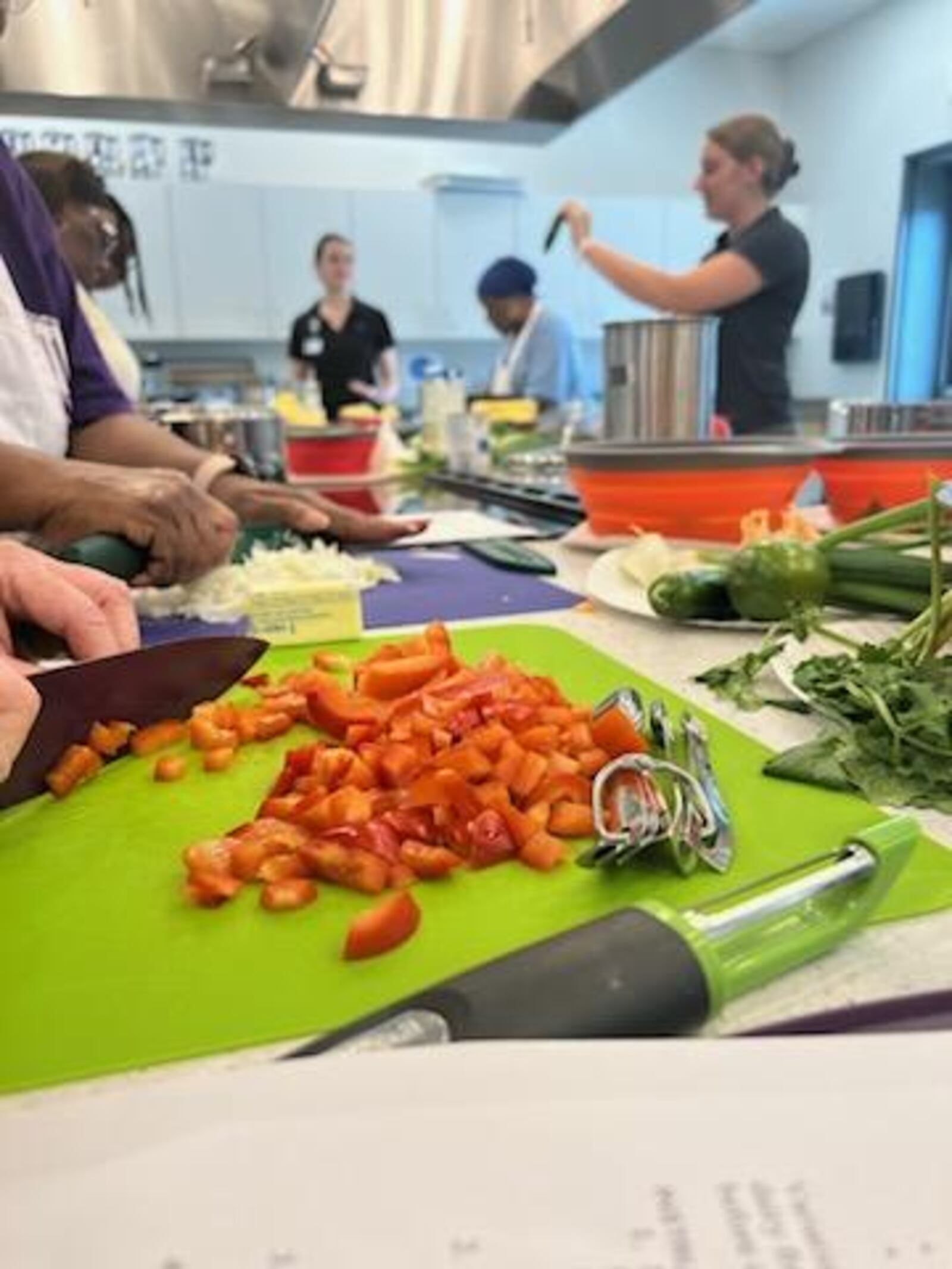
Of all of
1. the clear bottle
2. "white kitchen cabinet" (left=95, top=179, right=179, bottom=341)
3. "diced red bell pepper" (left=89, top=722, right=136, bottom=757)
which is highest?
"white kitchen cabinet" (left=95, top=179, right=179, bottom=341)

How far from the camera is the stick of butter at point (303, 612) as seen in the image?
1.02m

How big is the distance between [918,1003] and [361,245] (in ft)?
21.7

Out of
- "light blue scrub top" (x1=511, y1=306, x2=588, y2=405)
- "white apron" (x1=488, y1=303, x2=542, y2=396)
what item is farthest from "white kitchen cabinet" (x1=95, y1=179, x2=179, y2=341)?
"light blue scrub top" (x1=511, y1=306, x2=588, y2=405)

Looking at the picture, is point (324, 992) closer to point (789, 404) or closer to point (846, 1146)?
point (846, 1146)

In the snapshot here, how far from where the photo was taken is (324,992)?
0.45 m

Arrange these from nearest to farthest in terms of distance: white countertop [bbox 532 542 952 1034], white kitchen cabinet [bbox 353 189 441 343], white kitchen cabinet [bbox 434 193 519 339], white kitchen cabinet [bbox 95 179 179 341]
A: white countertop [bbox 532 542 952 1034]
white kitchen cabinet [bbox 95 179 179 341]
white kitchen cabinet [bbox 353 189 441 343]
white kitchen cabinet [bbox 434 193 519 339]

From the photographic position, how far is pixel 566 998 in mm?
367

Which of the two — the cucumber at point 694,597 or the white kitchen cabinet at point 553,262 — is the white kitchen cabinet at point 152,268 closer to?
the white kitchen cabinet at point 553,262

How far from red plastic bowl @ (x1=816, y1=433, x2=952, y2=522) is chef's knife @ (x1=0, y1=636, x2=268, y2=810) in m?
0.89

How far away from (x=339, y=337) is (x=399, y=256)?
161 cm

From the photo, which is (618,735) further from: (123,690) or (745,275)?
(745,275)

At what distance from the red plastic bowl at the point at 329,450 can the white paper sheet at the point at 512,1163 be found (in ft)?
7.70

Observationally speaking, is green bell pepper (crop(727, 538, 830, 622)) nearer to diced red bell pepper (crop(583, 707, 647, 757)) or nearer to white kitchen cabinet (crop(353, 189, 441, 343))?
diced red bell pepper (crop(583, 707, 647, 757))

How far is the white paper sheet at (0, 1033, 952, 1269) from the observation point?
26 centimetres
